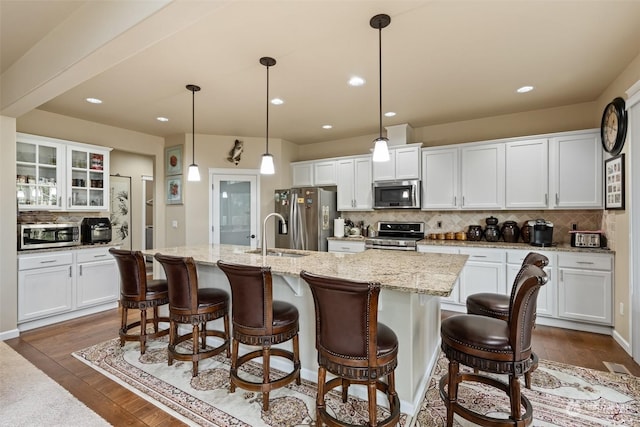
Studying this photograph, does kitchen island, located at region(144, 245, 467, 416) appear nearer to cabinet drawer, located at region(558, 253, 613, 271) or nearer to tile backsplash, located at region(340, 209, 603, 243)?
cabinet drawer, located at region(558, 253, 613, 271)

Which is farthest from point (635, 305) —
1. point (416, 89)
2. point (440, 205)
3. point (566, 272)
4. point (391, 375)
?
point (416, 89)

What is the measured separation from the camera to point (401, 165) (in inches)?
187

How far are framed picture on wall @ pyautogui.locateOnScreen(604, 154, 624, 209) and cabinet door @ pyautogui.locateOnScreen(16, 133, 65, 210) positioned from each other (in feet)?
20.9

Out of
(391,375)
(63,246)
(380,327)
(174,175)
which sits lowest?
(391,375)

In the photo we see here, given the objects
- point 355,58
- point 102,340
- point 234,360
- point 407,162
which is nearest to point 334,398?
point 234,360

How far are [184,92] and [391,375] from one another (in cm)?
342

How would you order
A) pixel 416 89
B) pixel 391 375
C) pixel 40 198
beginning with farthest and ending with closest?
pixel 40 198
pixel 416 89
pixel 391 375

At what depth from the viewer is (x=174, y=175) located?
5.26m

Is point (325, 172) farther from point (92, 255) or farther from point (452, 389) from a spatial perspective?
point (452, 389)

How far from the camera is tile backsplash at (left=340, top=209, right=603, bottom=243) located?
3.92 metres

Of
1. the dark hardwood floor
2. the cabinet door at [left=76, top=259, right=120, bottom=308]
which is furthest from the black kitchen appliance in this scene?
the dark hardwood floor

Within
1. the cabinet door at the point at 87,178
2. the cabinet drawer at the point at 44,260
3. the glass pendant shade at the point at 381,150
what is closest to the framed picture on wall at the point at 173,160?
the cabinet door at the point at 87,178

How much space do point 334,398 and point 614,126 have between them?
3.74 metres

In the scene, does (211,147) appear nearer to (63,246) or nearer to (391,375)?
(63,246)
